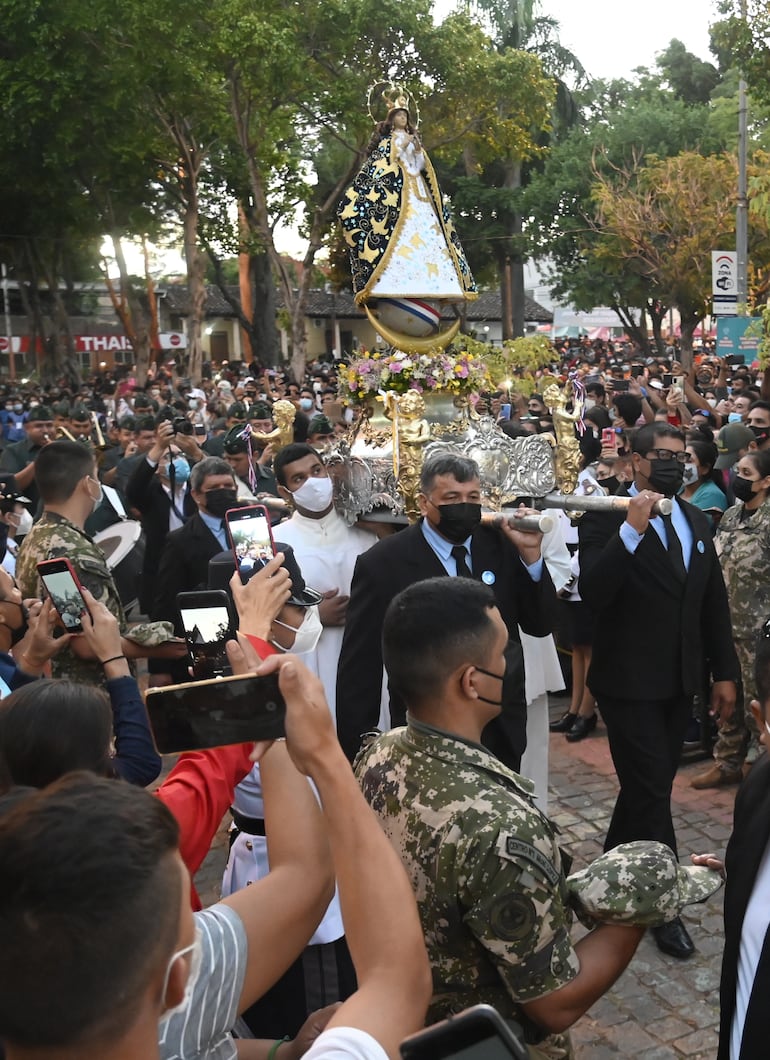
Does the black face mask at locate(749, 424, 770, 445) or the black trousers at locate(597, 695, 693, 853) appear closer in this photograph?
the black trousers at locate(597, 695, 693, 853)

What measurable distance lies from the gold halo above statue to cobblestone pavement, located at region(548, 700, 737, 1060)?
2.81 m

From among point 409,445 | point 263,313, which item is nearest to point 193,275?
point 263,313

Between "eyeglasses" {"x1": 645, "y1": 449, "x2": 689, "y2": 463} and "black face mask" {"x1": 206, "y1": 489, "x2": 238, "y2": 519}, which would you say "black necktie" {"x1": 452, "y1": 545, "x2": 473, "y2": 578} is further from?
"black face mask" {"x1": 206, "y1": 489, "x2": 238, "y2": 519}

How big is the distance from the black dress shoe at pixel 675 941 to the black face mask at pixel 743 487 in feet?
8.48

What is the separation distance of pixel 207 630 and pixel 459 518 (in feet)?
5.61

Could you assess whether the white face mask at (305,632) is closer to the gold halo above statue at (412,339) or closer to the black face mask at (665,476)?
the black face mask at (665,476)

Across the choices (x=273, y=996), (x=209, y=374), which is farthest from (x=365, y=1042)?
(x=209, y=374)

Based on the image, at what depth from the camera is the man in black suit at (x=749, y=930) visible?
7.38 feet

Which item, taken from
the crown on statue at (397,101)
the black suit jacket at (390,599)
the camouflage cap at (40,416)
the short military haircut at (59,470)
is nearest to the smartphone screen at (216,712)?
the black suit jacket at (390,599)

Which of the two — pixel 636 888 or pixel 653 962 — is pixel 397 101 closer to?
pixel 653 962

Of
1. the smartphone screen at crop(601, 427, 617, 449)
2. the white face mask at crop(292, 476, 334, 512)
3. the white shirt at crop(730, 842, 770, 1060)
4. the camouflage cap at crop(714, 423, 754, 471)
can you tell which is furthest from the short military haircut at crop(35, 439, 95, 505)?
the camouflage cap at crop(714, 423, 754, 471)

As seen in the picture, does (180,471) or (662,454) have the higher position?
(662,454)

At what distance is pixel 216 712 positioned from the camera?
1.86m

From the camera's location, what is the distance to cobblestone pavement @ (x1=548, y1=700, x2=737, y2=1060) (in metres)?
3.82
